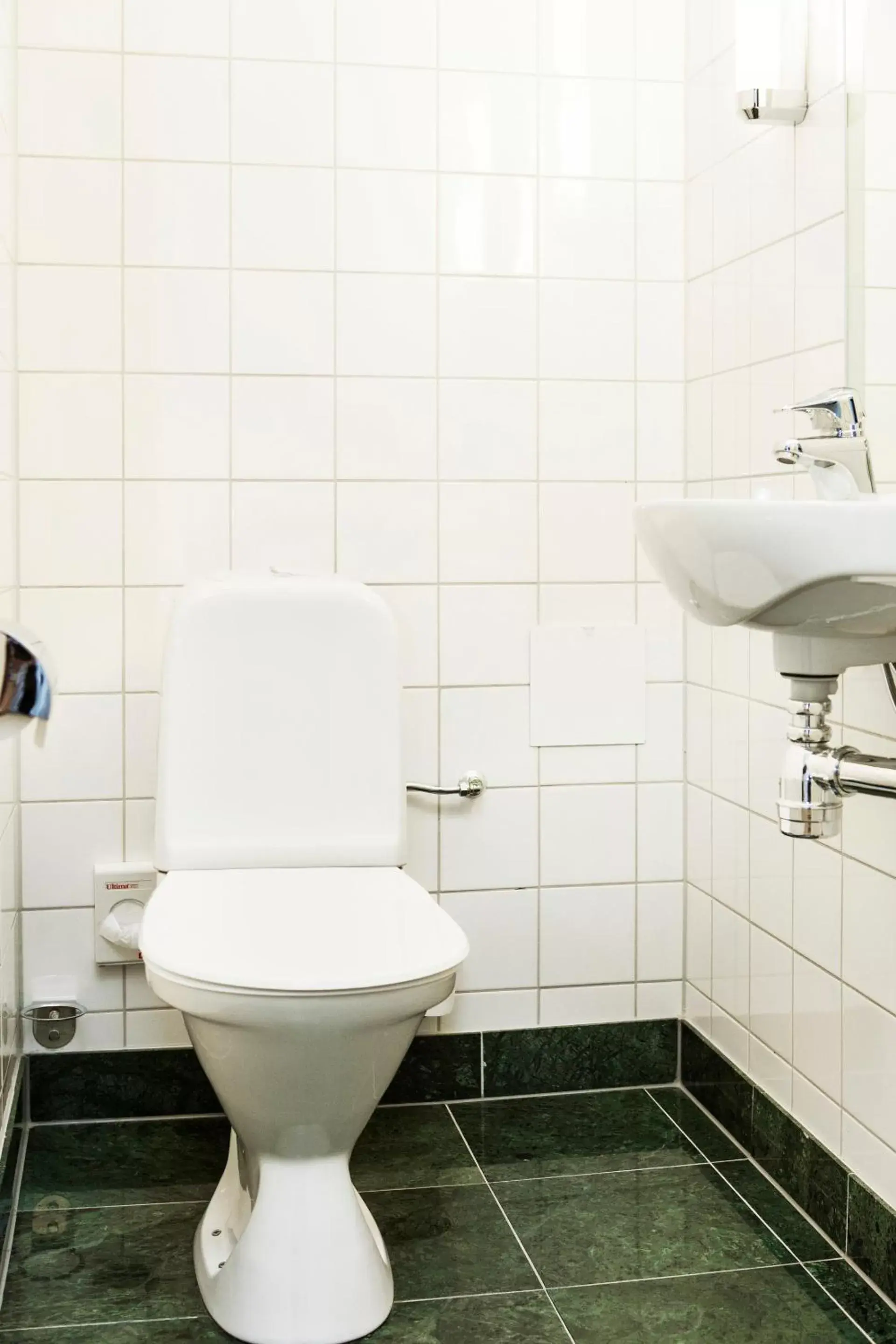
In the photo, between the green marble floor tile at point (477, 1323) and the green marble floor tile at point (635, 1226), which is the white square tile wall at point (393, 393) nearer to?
the green marble floor tile at point (635, 1226)

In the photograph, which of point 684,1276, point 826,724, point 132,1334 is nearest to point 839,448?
point 826,724

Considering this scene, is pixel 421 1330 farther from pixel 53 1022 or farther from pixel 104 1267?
pixel 53 1022

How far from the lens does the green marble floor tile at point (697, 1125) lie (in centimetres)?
213

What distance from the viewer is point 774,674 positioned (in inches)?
80.5

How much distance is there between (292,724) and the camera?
205 cm

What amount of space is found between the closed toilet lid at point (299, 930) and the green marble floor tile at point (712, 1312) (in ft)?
1.61

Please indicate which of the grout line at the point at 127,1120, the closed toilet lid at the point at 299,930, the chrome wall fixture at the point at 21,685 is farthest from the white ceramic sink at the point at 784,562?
the grout line at the point at 127,1120

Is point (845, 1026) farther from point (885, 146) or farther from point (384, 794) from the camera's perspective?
point (885, 146)

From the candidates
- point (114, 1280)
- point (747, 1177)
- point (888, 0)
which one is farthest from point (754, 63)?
point (114, 1280)

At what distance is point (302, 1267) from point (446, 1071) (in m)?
0.72

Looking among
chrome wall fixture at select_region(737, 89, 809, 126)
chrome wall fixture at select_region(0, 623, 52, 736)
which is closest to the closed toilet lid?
chrome wall fixture at select_region(0, 623, 52, 736)

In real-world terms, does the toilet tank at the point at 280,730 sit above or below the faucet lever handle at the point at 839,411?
below

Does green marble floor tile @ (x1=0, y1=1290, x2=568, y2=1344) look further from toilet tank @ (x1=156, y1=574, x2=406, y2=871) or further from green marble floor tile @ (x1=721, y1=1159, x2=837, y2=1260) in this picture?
toilet tank @ (x1=156, y1=574, x2=406, y2=871)

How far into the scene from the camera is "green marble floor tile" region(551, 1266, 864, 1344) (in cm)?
162
